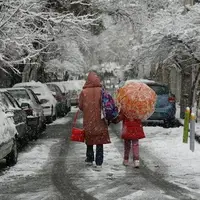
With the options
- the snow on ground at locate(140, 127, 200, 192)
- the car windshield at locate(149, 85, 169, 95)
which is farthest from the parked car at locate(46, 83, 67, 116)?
the snow on ground at locate(140, 127, 200, 192)

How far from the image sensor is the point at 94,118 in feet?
32.5

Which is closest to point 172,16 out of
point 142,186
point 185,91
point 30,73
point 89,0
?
point 185,91

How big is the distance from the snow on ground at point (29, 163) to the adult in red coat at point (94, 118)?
3.90 feet

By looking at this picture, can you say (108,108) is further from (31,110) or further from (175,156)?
(31,110)

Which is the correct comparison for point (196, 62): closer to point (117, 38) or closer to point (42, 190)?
point (42, 190)

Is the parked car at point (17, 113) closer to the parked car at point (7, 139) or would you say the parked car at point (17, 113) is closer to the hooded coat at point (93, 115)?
the parked car at point (7, 139)

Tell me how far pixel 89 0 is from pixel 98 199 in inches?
796

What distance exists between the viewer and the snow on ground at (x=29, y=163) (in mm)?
9625

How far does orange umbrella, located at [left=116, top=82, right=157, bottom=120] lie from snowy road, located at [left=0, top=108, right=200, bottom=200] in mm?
1024

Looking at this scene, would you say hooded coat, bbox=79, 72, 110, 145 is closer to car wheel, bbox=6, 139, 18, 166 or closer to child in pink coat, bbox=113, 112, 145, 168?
child in pink coat, bbox=113, 112, 145, 168

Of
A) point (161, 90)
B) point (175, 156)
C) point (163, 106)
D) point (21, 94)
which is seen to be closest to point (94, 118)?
point (175, 156)

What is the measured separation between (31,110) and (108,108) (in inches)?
225

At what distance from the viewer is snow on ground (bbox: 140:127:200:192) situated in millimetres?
9027

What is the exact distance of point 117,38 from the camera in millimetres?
70562
